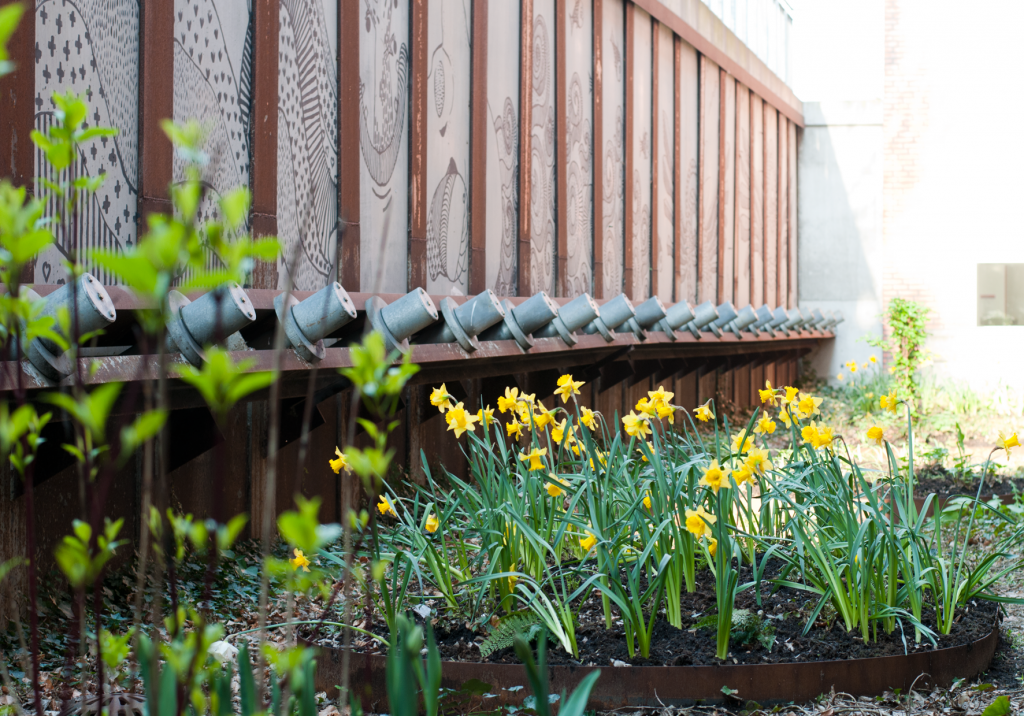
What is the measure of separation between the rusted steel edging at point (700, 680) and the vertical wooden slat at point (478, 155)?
374cm

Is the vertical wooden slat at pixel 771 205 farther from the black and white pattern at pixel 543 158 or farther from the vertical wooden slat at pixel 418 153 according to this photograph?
the vertical wooden slat at pixel 418 153

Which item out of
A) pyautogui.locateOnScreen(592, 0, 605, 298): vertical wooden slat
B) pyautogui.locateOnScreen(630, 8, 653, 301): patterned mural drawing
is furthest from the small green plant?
pyautogui.locateOnScreen(592, 0, 605, 298): vertical wooden slat

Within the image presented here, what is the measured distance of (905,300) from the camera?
1422 centimetres

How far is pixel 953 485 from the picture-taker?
18.8 ft

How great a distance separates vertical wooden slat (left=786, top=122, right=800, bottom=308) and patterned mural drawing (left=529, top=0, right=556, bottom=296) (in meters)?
8.81

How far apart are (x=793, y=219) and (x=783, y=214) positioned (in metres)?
0.76

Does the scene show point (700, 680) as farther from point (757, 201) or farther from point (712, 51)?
point (757, 201)

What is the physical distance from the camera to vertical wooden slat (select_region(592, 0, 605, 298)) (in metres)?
7.80

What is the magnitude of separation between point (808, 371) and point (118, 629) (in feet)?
45.3

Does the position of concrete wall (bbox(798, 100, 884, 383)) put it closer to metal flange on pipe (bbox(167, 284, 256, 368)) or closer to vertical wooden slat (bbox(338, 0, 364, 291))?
vertical wooden slat (bbox(338, 0, 364, 291))

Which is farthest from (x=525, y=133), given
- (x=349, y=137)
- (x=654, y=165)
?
(x=654, y=165)

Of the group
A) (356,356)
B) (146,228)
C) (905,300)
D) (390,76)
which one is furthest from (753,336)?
(356,356)

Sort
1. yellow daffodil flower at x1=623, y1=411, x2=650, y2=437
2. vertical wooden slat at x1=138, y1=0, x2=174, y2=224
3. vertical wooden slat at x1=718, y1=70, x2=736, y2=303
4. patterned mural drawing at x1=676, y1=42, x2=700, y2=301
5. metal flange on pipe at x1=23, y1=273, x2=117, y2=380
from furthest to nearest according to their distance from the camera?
vertical wooden slat at x1=718, y1=70, x2=736, y2=303
patterned mural drawing at x1=676, y1=42, x2=700, y2=301
vertical wooden slat at x1=138, y1=0, x2=174, y2=224
yellow daffodil flower at x1=623, y1=411, x2=650, y2=437
metal flange on pipe at x1=23, y1=273, x2=117, y2=380

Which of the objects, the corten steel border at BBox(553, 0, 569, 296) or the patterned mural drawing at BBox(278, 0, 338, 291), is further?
the corten steel border at BBox(553, 0, 569, 296)
